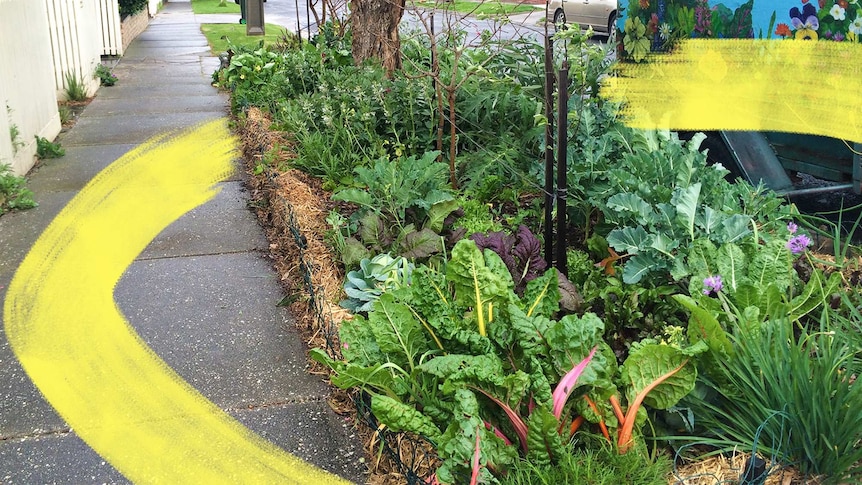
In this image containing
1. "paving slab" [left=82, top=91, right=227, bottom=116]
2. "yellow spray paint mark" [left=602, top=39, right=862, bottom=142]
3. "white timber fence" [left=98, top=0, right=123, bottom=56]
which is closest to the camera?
"yellow spray paint mark" [left=602, top=39, right=862, bottom=142]

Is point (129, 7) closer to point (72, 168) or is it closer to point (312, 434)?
point (72, 168)

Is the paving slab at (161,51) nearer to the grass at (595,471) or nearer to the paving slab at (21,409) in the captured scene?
the paving slab at (21,409)

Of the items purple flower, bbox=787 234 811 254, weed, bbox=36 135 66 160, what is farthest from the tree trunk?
purple flower, bbox=787 234 811 254

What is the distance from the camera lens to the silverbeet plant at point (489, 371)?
2.24 meters

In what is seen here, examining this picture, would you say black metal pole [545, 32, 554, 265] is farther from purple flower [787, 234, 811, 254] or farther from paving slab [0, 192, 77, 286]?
paving slab [0, 192, 77, 286]

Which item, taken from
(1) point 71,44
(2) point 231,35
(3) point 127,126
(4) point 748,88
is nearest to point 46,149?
(3) point 127,126

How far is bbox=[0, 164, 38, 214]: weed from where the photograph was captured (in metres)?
5.17

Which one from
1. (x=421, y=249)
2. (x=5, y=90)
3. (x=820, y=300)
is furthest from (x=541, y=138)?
(x=5, y=90)

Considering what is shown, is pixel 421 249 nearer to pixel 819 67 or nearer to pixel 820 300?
pixel 820 300

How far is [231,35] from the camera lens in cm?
1684

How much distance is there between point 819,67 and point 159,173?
477cm

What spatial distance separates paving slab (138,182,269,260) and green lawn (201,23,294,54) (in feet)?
29.7

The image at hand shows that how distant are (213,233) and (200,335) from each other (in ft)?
4.82

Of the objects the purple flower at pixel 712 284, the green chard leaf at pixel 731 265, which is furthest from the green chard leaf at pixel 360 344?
the green chard leaf at pixel 731 265
